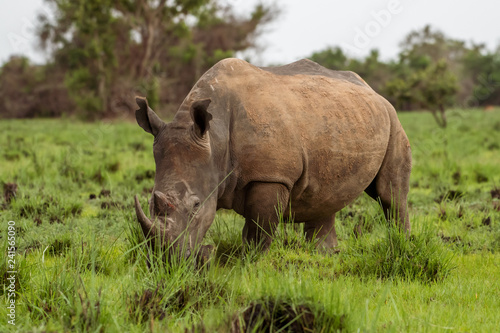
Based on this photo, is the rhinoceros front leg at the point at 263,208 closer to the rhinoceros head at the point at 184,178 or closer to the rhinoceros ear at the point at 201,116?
the rhinoceros head at the point at 184,178

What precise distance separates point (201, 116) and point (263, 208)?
773 mm

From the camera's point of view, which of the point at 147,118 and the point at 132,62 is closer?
the point at 147,118

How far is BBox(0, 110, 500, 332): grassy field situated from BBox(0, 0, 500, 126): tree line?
477 inches

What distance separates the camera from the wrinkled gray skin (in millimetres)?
3168

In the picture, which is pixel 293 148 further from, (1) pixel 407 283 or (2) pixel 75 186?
(2) pixel 75 186

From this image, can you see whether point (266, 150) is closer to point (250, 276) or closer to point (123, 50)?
point (250, 276)

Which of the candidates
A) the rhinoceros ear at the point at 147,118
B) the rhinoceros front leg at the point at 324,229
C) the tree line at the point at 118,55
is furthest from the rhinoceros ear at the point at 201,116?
the tree line at the point at 118,55

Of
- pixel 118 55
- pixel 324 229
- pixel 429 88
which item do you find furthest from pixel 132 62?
pixel 324 229

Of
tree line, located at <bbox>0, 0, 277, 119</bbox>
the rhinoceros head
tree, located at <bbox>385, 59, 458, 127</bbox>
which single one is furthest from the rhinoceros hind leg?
tree line, located at <bbox>0, 0, 277, 119</bbox>

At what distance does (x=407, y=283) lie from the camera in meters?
3.22

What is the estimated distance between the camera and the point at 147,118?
135 inches

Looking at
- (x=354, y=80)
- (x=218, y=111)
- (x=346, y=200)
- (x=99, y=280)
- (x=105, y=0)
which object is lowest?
(x=99, y=280)

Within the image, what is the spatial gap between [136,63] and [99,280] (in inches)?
851

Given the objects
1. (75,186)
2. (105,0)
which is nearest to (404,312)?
(75,186)
